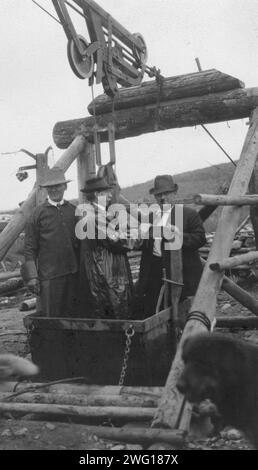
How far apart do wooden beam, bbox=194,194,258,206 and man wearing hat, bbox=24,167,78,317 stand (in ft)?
5.54

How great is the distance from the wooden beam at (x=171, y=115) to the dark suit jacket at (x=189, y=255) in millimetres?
1840

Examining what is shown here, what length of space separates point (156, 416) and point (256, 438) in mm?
653

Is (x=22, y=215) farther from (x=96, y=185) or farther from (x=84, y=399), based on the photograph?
(x=84, y=399)

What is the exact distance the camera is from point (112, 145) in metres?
7.15

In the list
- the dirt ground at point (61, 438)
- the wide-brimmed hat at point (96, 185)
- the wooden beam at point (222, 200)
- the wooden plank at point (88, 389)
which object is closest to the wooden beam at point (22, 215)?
the wide-brimmed hat at point (96, 185)

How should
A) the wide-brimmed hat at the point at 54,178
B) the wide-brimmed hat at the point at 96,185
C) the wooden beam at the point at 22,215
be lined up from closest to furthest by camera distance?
the wide-brimmed hat at the point at 96,185 < the wide-brimmed hat at the point at 54,178 < the wooden beam at the point at 22,215

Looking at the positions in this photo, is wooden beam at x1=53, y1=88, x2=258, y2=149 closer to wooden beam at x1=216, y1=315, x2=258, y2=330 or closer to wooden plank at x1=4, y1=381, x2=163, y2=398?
wooden beam at x1=216, y1=315, x2=258, y2=330

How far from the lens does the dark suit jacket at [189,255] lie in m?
5.68

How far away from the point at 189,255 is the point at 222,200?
86 cm

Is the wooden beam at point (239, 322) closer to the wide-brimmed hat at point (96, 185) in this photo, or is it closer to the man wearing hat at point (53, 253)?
the man wearing hat at point (53, 253)

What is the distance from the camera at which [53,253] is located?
19.6 ft

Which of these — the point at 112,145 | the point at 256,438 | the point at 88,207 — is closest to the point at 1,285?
the point at 112,145

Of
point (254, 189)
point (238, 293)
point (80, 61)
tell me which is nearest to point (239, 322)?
point (238, 293)
